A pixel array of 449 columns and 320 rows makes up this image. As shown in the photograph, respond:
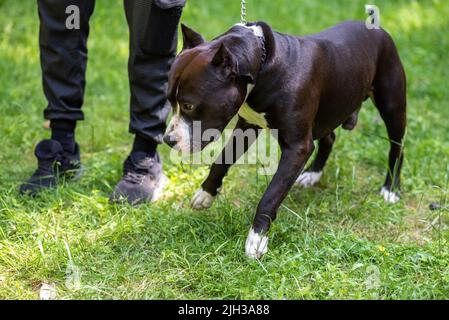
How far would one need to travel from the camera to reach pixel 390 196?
4035 mm

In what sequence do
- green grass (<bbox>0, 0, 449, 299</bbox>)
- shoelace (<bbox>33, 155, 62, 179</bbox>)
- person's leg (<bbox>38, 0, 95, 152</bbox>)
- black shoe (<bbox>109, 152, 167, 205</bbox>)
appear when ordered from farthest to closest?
shoelace (<bbox>33, 155, 62, 179</bbox>) < black shoe (<bbox>109, 152, 167, 205</bbox>) < person's leg (<bbox>38, 0, 95, 152</bbox>) < green grass (<bbox>0, 0, 449, 299</bbox>)

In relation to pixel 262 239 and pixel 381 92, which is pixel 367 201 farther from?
pixel 262 239

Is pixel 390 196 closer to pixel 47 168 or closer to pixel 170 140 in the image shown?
pixel 170 140

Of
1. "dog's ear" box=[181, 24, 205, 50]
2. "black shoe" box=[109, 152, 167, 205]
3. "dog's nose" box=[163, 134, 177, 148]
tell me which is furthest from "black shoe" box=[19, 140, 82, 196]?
"dog's ear" box=[181, 24, 205, 50]

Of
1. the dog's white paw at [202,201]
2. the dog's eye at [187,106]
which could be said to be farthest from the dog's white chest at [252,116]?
the dog's white paw at [202,201]

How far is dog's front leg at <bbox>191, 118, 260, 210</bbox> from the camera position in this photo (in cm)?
366

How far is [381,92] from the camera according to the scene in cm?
389

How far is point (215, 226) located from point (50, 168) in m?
1.11

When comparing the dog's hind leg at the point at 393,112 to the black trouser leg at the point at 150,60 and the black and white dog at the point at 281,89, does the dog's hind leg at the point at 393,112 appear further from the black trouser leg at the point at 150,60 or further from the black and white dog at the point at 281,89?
the black trouser leg at the point at 150,60

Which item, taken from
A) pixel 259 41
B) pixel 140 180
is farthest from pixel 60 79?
pixel 259 41

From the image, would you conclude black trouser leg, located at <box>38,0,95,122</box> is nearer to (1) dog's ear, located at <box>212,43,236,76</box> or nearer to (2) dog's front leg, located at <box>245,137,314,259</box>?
(1) dog's ear, located at <box>212,43,236,76</box>

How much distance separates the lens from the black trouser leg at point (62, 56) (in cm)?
368

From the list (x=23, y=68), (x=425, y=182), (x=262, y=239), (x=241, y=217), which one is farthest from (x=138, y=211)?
(x=23, y=68)

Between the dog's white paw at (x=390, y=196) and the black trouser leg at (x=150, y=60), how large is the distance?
1.35m
